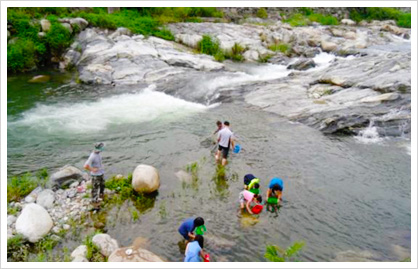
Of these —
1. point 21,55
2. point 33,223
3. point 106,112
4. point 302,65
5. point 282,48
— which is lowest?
point 33,223

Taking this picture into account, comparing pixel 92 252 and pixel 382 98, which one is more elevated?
pixel 382 98

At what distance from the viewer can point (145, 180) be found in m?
11.7

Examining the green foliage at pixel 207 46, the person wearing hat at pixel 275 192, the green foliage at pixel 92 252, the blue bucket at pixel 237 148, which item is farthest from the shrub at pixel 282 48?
the green foliage at pixel 92 252

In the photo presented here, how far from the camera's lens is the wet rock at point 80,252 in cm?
863

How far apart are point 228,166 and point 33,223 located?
7.80 meters

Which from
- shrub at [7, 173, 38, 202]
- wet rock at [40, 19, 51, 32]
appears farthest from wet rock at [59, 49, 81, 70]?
shrub at [7, 173, 38, 202]

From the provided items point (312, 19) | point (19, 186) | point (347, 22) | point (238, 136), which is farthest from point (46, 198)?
point (347, 22)

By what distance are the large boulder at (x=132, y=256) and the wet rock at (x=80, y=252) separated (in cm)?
76

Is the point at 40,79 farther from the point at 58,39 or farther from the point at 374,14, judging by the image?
the point at 374,14

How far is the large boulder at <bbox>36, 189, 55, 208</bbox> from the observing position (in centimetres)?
1074

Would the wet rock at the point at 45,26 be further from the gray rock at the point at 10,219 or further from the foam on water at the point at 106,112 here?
the gray rock at the point at 10,219

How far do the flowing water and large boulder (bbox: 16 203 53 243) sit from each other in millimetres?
1836

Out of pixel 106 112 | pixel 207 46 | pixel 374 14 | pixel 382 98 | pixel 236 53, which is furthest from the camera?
pixel 374 14

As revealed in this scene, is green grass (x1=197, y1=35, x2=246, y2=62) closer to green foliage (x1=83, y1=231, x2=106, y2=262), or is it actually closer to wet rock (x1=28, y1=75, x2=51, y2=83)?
wet rock (x1=28, y1=75, x2=51, y2=83)
